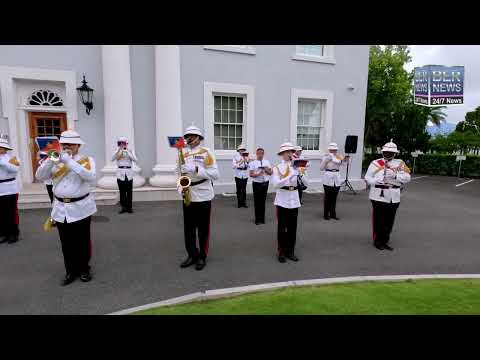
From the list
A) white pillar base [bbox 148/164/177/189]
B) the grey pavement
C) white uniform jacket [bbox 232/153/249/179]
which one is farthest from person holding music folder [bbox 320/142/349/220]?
white pillar base [bbox 148/164/177/189]

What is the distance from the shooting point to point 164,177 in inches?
383

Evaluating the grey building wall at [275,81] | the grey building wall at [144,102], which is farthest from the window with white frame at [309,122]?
the grey building wall at [144,102]

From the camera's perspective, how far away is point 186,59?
996 cm

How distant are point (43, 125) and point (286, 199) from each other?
9.31 m

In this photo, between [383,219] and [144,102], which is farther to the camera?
[144,102]

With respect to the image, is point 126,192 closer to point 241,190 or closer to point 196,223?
point 241,190

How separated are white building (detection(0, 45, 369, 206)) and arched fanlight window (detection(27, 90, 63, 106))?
29mm

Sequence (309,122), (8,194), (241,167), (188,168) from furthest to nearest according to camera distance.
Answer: (309,122)
(241,167)
(8,194)
(188,168)

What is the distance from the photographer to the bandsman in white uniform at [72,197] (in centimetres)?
371

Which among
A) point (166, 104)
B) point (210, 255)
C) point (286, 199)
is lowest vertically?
point (210, 255)

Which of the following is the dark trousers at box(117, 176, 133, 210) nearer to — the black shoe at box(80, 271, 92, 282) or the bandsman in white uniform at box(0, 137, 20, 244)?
the bandsman in white uniform at box(0, 137, 20, 244)

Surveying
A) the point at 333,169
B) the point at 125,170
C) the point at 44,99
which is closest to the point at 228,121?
the point at 125,170

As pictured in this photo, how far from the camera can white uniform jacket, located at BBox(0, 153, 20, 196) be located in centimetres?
516
